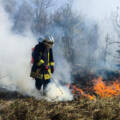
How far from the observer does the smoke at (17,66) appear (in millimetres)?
5820

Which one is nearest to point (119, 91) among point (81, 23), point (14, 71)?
point (14, 71)

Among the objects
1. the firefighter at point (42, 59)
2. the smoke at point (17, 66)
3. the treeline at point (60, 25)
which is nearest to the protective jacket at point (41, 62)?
the firefighter at point (42, 59)

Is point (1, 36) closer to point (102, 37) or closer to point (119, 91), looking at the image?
point (119, 91)

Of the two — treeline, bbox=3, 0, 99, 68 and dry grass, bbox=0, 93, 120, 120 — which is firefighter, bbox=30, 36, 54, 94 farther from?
treeline, bbox=3, 0, 99, 68

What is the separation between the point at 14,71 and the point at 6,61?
3.80 ft

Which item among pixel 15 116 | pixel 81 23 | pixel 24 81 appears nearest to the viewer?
pixel 15 116

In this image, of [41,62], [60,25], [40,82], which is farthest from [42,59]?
[60,25]

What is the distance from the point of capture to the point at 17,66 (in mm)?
7898

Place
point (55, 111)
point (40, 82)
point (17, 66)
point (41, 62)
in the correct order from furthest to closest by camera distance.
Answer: point (17, 66)
point (40, 82)
point (41, 62)
point (55, 111)

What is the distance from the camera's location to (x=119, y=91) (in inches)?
286

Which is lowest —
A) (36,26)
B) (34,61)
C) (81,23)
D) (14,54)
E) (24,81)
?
(24,81)

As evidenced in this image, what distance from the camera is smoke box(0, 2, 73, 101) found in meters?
5.82

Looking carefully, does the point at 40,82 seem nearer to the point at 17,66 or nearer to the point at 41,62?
Result: the point at 41,62

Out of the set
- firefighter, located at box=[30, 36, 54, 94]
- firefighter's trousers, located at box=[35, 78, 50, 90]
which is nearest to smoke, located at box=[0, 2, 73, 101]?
firefighter's trousers, located at box=[35, 78, 50, 90]
